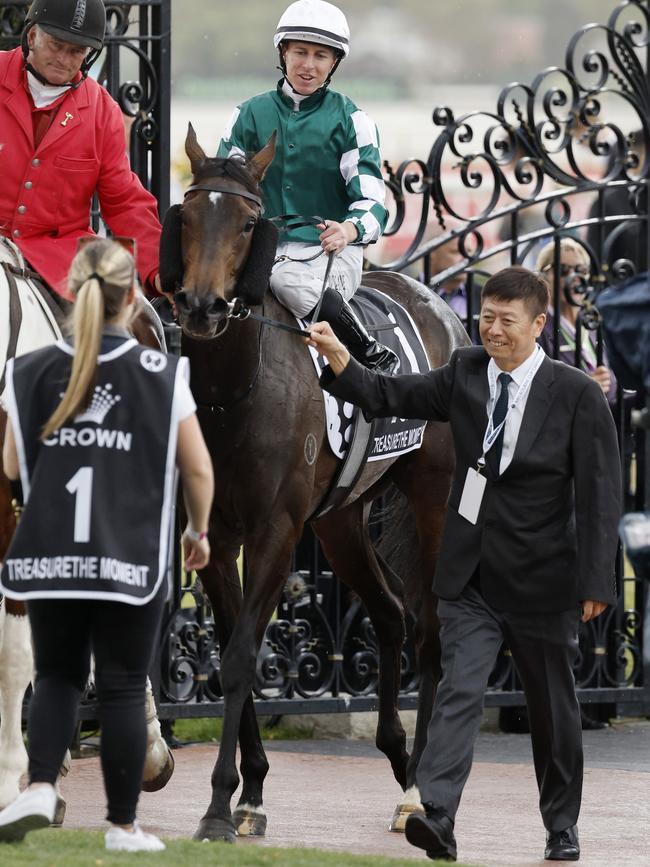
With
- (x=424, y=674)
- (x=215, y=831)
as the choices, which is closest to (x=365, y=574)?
(x=424, y=674)

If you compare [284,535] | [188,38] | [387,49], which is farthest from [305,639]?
[387,49]

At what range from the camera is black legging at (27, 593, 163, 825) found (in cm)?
520

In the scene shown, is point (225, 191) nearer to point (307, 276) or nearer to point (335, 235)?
Result: point (335, 235)

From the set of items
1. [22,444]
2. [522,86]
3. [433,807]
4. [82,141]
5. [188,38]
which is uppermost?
[188,38]

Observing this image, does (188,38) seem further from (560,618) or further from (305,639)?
(560,618)

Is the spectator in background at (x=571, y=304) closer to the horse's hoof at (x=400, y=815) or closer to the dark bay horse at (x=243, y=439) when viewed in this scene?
the dark bay horse at (x=243, y=439)

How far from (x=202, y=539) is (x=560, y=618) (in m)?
1.66

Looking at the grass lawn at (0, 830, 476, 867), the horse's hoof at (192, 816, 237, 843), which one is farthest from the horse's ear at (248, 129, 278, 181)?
the grass lawn at (0, 830, 476, 867)

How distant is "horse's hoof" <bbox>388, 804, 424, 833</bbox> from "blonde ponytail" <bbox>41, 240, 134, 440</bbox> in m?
2.81

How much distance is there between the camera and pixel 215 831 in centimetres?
656

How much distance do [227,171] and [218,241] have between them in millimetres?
342

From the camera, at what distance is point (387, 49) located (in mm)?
16594

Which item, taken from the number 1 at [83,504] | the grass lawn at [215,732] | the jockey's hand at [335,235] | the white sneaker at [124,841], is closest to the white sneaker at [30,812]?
the white sneaker at [124,841]

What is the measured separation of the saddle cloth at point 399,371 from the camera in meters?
7.43
